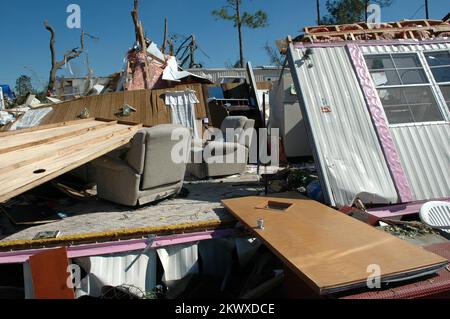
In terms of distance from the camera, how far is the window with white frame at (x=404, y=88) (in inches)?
177

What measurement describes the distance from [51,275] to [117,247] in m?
0.58

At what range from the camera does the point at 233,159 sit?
588 centimetres

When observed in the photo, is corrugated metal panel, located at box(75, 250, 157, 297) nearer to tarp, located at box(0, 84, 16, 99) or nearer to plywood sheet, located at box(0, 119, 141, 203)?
plywood sheet, located at box(0, 119, 141, 203)

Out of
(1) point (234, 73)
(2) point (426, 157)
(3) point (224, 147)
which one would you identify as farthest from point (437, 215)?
(1) point (234, 73)

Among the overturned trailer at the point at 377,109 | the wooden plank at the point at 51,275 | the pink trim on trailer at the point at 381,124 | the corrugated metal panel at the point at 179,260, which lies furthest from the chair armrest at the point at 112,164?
the pink trim on trailer at the point at 381,124

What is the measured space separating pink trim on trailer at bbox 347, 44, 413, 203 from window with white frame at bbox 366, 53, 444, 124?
12 cm

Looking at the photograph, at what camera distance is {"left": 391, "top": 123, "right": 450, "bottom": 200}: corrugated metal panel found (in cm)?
407

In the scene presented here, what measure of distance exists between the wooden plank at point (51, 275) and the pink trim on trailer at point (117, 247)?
11 centimetres

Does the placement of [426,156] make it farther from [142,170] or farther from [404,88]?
[142,170]

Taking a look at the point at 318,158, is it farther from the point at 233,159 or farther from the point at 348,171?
the point at 233,159

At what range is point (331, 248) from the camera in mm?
2617

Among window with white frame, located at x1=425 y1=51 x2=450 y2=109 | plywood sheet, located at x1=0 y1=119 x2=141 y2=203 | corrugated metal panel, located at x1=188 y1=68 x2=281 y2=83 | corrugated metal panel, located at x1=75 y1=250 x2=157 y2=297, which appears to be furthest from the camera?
corrugated metal panel, located at x1=188 y1=68 x2=281 y2=83

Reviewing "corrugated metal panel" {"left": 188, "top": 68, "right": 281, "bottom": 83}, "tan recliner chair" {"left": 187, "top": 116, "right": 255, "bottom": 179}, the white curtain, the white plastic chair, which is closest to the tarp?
"corrugated metal panel" {"left": 188, "top": 68, "right": 281, "bottom": 83}

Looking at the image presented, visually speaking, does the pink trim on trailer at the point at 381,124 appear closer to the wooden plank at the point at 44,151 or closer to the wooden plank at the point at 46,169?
the wooden plank at the point at 46,169
